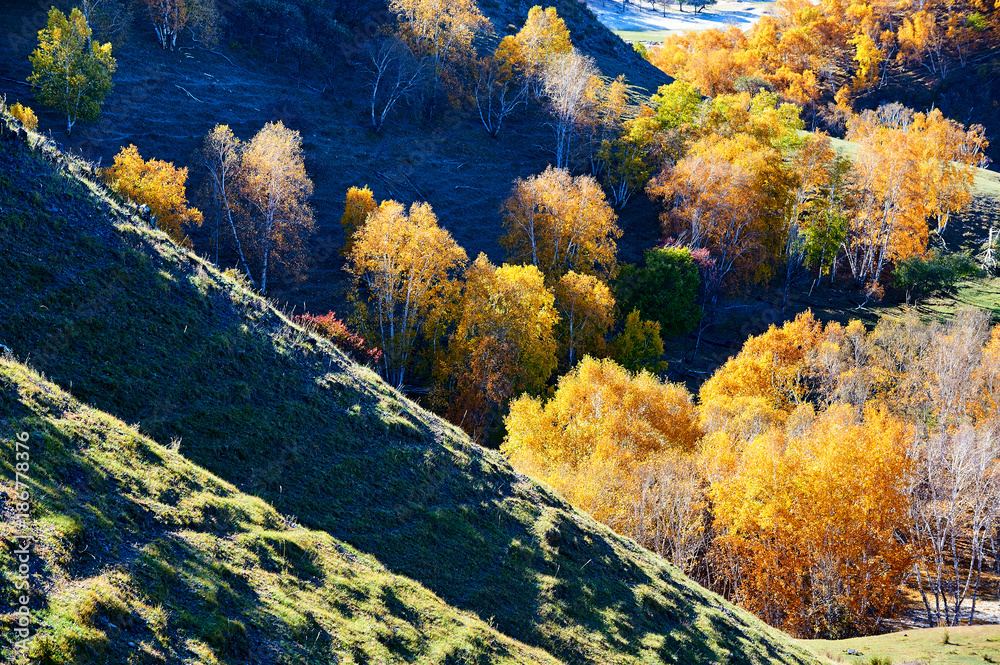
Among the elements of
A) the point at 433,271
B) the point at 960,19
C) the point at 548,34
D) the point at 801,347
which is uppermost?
the point at 960,19

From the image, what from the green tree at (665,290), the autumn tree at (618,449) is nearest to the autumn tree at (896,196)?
the green tree at (665,290)

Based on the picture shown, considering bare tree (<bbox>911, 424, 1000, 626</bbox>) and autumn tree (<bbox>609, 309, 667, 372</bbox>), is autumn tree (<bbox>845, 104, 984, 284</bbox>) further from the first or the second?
bare tree (<bbox>911, 424, 1000, 626</bbox>)

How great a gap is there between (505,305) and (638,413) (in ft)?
48.2

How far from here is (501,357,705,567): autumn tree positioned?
42.0 metres

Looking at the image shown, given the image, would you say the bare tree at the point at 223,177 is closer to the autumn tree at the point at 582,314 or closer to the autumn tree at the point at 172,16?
the autumn tree at the point at 172,16

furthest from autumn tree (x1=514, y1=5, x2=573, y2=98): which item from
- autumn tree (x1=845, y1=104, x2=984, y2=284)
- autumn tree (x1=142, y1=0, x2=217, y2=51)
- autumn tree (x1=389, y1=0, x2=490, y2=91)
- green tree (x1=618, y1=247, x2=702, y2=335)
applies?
autumn tree (x1=845, y1=104, x2=984, y2=284)

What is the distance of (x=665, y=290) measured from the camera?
245 ft

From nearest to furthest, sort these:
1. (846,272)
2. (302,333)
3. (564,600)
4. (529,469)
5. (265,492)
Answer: (265,492)
(564,600)
(302,333)
(529,469)
(846,272)

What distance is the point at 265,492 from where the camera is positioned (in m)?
21.0

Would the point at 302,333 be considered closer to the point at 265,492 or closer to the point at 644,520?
the point at 265,492

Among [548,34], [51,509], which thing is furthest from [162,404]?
[548,34]

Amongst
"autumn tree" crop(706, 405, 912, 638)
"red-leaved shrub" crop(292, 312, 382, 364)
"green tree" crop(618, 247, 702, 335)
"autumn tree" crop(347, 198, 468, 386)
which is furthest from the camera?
"green tree" crop(618, 247, 702, 335)

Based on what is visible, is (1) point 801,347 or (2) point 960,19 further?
(2) point 960,19

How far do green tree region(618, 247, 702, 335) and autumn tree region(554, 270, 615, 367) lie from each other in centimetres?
748
